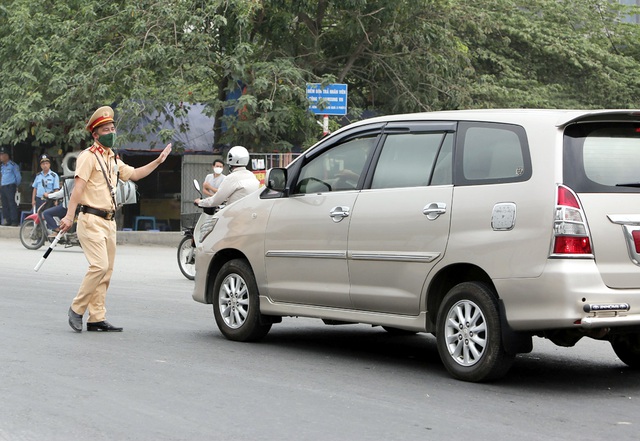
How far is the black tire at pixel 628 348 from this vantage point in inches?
319

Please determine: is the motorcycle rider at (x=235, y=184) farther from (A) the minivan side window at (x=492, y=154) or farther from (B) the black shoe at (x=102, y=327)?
(A) the minivan side window at (x=492, y=154)

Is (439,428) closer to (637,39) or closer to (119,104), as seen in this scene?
(119,104)

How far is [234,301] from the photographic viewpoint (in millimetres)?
9461

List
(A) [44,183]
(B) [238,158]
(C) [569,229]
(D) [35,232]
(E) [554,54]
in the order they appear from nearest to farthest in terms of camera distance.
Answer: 1. (C) [569,229]
2. (B) [238,158]
3. (D) [35,232]
4. (A) [44,183]
5. (E) [554,54]

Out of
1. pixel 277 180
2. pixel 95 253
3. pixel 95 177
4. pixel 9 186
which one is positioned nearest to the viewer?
pixel 277 180

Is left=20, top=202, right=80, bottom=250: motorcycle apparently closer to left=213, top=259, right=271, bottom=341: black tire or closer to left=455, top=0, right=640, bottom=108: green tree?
left=455, top=0, right=640, bottom=108: green tree

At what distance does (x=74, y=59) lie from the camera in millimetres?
24750

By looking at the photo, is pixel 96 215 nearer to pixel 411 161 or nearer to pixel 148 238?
pixel 411 161

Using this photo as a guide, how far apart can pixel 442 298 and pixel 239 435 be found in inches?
93.7

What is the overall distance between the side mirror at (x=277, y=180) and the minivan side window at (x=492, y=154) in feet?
6.03

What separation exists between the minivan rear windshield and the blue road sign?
16.1 metres

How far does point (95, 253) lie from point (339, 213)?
2.45 meters

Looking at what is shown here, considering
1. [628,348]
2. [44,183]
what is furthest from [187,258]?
[44,183]

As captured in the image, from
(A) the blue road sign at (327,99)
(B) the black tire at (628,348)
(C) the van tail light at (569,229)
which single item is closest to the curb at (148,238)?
(A) the blue road sign at (327,99)
